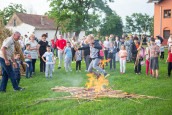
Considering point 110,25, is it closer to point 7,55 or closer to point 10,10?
point 10,10

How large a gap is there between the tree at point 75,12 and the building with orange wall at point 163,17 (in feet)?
34.7

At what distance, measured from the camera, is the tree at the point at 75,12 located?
37.3 meters

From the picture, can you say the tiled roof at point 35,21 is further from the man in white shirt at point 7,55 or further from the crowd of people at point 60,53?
the man in white shirt at point 7,55

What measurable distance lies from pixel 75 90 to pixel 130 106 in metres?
2.27

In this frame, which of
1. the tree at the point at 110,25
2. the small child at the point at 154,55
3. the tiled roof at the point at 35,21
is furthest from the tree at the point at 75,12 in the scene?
the small child at the point at 154,55

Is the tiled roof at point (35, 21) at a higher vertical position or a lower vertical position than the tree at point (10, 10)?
lower

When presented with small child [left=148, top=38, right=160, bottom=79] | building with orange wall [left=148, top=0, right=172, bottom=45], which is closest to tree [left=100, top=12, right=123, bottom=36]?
building with orange wall [left=148, top=0, right=172, bottom=45]

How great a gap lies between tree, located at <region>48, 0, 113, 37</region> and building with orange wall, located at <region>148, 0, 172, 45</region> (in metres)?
10.6

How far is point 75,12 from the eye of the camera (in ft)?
126

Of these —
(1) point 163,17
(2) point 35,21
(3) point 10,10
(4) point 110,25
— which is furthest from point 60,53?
(3) point 10,10

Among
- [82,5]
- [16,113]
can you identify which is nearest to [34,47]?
[16,113]

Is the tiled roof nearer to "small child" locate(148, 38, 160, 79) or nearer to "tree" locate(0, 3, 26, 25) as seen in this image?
"tree" locate(0, 3, 26, 25)

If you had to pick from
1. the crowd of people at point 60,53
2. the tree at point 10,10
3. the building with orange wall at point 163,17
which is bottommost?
the crowd of people at point 60,53

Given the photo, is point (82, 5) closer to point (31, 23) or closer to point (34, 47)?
point (31, 23)
